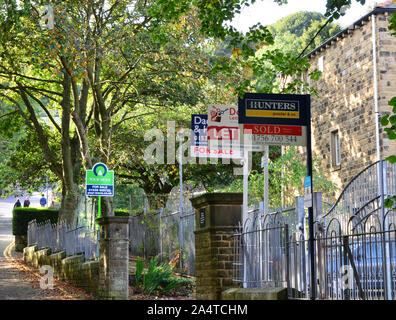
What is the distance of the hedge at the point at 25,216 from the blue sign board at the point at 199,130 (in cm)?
1625

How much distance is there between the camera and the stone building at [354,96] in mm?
23125

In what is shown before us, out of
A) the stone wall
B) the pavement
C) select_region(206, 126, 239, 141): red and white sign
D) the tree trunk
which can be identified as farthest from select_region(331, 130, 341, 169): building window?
the pavement

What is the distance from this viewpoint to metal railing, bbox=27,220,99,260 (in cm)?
1788

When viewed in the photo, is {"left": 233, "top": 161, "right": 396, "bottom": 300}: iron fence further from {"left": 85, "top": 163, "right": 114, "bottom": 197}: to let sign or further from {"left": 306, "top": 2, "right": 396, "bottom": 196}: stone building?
{"left": 306, "top": 2, "right": 396, "bottom": 196}: stone building

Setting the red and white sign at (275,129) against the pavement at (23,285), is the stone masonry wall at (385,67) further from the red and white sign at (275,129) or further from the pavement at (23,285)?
the red and white sign at (275,129)

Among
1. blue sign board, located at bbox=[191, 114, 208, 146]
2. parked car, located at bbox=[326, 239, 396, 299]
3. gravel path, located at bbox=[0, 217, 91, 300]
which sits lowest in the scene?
gravel path, located at bbox=[0, 217, 91, 300]

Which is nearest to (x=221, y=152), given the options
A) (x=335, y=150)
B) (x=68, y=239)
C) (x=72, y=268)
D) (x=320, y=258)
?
(x=72, y=268)

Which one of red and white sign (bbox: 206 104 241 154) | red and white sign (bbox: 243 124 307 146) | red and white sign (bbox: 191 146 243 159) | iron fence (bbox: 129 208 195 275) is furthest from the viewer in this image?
iron fence (bbox: 129 208 195 275)

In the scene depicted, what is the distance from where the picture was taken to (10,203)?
6209 cm

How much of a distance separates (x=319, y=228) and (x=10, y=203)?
56974 millimetres

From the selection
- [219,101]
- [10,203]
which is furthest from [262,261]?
[10,203]

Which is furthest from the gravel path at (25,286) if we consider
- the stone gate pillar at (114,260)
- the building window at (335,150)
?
the building window at (335,150)

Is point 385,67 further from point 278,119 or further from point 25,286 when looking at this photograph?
point 278,119

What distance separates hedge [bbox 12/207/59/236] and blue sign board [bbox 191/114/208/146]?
1625 centimetres
